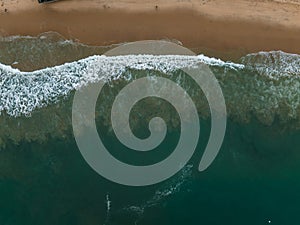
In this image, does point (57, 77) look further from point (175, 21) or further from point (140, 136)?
point (175, 21)

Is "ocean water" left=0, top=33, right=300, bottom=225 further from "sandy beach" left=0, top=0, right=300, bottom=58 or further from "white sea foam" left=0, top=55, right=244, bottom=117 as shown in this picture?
"sandy beach" left=0, top=0, right=300, bottom=58

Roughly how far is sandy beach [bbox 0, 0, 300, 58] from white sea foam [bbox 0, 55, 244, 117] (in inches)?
33.7

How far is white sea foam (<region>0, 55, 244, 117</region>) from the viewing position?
64.2 ft

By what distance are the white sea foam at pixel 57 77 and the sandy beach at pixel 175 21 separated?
86 centimetres

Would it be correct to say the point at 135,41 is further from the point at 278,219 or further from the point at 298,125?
the point at 278,219

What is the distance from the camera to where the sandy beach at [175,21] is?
1917 centimetres

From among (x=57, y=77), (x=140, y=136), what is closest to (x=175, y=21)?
(x=140, y=136)

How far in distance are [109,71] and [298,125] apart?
7472mm

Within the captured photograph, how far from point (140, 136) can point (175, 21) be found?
4542 mm

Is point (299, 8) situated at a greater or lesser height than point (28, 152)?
greater

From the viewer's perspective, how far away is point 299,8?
1912 cm

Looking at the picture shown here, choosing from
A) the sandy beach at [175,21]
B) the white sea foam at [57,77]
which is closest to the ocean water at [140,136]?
the white sea foam at [57,77]

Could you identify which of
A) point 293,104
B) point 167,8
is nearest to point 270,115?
point 293,104

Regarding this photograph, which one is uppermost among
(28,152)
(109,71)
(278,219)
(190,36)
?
(190,36)
